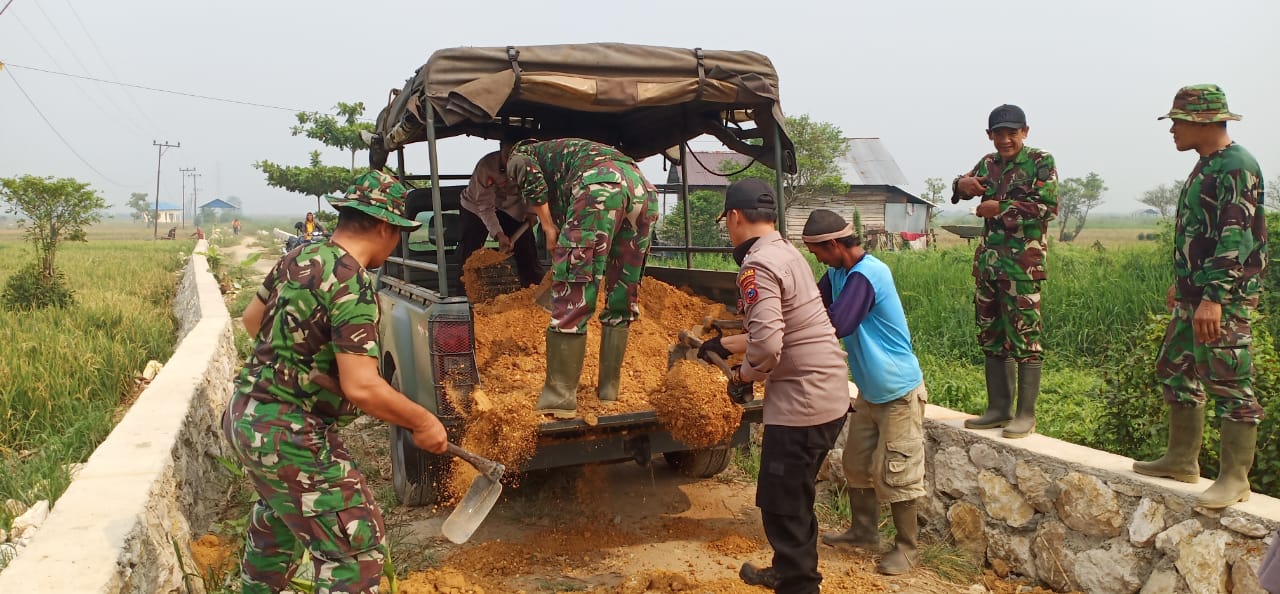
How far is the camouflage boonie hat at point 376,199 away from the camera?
2583 mm

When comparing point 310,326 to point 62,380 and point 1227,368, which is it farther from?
point 62,380

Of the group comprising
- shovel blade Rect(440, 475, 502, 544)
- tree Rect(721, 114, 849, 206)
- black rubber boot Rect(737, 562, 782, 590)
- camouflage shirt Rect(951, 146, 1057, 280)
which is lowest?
black rubber boot Rect(737, 562, 782, 590)

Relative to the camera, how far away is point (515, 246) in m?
5.98

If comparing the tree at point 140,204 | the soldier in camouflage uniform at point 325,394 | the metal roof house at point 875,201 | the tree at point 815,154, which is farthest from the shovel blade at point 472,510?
the tree at point 140,204

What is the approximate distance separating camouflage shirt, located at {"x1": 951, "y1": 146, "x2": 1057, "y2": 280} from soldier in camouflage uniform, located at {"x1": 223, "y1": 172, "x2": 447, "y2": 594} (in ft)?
9.98

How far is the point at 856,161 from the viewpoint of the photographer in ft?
116

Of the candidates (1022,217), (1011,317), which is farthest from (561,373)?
(1022,217)

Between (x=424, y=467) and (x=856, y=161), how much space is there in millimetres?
33345

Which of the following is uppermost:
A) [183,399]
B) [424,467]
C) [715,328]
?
[715,328]

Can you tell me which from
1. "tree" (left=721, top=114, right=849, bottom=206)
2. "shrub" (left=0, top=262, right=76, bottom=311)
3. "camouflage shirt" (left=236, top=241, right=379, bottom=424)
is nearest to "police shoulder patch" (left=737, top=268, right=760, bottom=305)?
"camouflage shirt" (left=236, top=241, right=379, bottom=424)

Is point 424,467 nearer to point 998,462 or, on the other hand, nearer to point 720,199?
point 998,462

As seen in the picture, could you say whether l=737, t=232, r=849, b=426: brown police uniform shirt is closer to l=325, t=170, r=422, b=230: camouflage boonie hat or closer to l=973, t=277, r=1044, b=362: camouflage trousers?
l=325, t=170, r=422, b=230: camouflage boonie hat

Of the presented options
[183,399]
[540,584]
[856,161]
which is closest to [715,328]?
[540,584]

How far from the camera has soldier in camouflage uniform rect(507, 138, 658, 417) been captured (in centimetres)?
363
